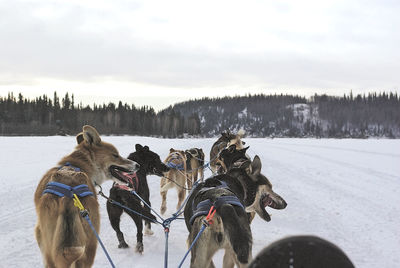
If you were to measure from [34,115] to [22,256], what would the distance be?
95043 mm

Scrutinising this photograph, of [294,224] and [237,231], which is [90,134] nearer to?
[237,231]

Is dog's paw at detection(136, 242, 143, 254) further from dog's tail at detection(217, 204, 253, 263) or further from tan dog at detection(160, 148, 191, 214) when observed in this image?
tan dog at detection(160, 148, 191, 214)

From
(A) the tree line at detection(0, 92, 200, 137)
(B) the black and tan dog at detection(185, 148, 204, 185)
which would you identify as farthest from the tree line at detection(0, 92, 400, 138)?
(B) the black and tan dog at detection(185, 148, 204, 185)

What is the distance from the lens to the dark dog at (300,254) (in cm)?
126

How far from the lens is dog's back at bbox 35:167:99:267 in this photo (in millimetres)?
2350

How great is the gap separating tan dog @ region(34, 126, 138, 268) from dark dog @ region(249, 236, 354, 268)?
5.33 feet

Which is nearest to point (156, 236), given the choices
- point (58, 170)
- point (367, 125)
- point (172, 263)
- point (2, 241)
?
point (172, 263)

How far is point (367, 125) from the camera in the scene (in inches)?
6476

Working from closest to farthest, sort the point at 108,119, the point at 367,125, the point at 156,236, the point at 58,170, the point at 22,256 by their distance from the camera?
the point at 58,170 → the point at 22,256 → the point at 156,236 → the point at 108,119 → the point at 367,125

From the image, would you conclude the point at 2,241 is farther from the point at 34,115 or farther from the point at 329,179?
the point at 34,115

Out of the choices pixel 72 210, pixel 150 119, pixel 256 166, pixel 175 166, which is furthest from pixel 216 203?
pixel 150 119

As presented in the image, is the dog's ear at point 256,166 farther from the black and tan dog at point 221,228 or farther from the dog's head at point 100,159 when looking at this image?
the dog's head at point 100,159

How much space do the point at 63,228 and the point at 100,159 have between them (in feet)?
Result: 3.49

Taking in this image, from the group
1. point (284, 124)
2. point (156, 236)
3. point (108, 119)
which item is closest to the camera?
point (156, 236)
